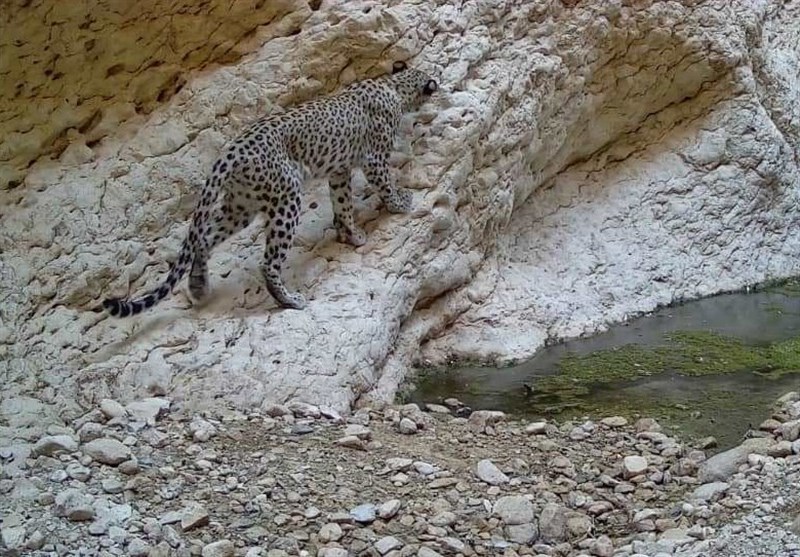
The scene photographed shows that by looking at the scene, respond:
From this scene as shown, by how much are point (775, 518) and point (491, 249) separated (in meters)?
3.66

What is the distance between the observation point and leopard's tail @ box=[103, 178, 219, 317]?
5223 mm

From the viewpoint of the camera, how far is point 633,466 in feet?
15.1

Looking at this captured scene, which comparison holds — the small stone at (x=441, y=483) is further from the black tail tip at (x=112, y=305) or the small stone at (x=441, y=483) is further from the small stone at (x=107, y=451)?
the black tail tip at (x=112, y=305)

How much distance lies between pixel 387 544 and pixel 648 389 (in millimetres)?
2542

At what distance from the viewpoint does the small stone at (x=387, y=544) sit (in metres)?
3.82

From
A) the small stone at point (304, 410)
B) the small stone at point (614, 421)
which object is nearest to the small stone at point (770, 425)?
the small stone at point (614, 421)

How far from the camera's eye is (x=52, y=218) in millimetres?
5539

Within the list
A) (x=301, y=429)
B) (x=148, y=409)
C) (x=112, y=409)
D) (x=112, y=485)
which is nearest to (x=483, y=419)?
(x=301, y=429)

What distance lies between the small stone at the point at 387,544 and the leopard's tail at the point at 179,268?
2.02 metres

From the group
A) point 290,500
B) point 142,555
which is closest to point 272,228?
point 290,500

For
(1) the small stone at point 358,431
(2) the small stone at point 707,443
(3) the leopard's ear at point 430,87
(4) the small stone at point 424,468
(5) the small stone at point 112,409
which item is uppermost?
(3) the leopard's ear at point 430,87

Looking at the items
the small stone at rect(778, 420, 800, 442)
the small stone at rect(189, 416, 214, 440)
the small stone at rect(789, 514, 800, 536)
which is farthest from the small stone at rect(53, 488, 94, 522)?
the small stone at rect(778, 420, 800, 442)

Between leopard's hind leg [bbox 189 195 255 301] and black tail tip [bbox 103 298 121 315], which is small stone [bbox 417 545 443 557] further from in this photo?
leopard's hind leg [bbox 189 195 255 301]

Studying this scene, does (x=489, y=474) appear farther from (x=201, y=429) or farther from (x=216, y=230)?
(x=216, y=230)
